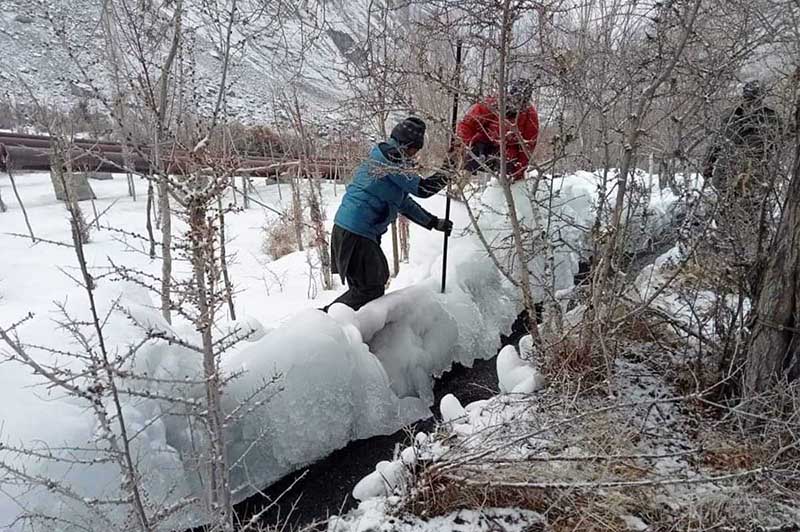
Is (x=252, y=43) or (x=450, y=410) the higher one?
(x=252, y=43)

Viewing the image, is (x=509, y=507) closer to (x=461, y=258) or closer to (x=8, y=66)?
(x=461, y=258)

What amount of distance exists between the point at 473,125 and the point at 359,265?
146cm

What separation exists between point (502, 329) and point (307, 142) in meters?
3.68

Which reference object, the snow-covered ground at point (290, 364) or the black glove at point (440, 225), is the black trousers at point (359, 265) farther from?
the black glove at point (440, 225)

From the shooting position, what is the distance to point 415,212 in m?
4.17

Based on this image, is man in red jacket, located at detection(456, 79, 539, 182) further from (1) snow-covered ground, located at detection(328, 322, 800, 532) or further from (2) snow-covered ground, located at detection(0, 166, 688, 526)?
(1) snow-covered ground, located at detection(328, 322, 800, 532)

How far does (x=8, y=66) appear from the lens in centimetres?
1689

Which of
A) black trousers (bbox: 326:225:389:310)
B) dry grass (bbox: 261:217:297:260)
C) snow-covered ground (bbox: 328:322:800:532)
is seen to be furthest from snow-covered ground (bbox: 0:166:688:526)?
dry grass (bbox: 261:217:297:260)

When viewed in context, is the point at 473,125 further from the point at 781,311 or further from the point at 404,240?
the point at 404,240

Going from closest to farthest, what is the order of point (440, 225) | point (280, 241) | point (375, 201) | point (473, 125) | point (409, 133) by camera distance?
point (409, 133) → point (375, 201) → point (473, 125) → point (440, 225) → point (280, 241)

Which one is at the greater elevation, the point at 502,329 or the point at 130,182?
the point at 130,182

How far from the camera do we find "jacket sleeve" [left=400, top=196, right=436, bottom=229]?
4.09 meters

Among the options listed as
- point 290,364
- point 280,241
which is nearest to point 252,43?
point 290,364

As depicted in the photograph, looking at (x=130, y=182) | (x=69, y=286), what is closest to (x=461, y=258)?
(x=69, y=286)
